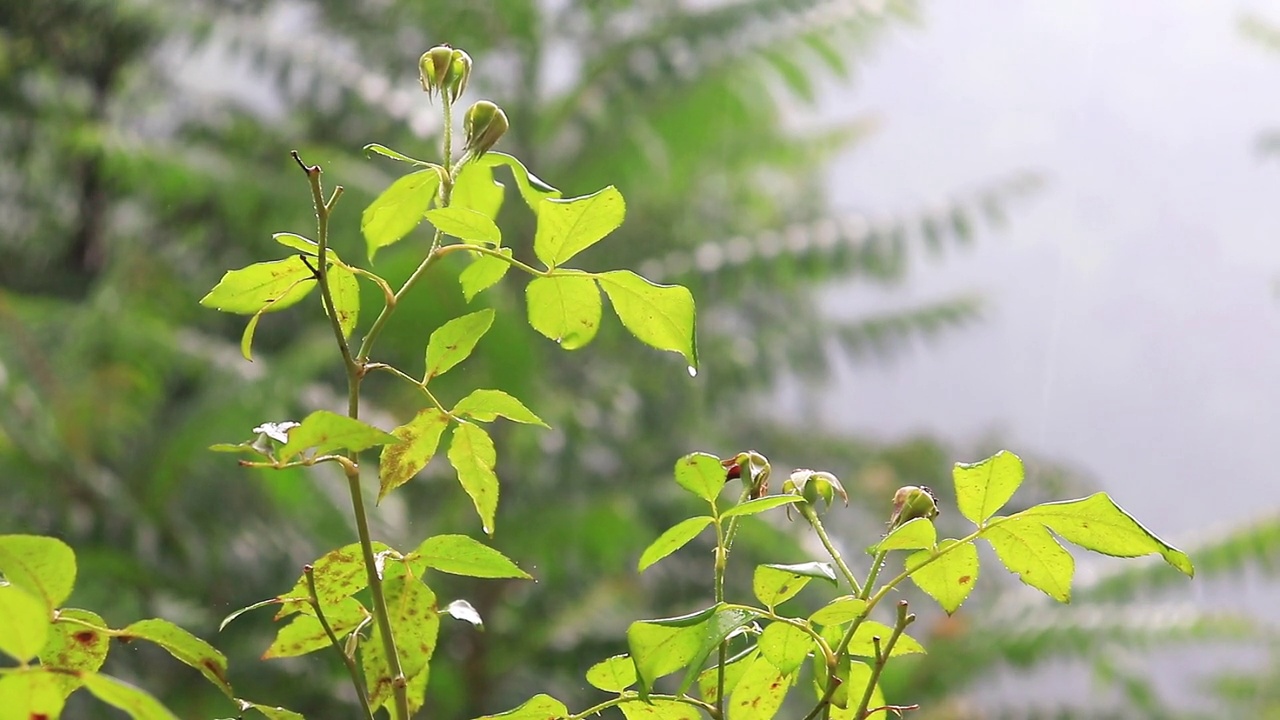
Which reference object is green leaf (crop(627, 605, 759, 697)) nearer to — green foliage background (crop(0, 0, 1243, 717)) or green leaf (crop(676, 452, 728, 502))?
green leaf (crop(676, 452, 728, 502))

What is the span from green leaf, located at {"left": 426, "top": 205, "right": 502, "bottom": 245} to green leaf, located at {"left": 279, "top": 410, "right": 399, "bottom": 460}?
3 centimetres

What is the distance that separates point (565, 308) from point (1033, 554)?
79mm

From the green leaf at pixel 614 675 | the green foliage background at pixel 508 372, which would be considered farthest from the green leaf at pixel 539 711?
the green foliage background at pixel 508 372

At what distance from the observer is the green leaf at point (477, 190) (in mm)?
203

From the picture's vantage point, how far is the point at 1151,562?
1.37m

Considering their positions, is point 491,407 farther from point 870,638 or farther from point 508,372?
point 508,372

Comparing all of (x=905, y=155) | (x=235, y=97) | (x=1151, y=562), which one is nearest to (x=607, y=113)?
(x=1151, y=562)

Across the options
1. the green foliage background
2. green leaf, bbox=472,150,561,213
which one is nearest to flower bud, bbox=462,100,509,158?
green leaf, bbox=472,150,561,213

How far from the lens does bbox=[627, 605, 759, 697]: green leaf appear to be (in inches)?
6.0

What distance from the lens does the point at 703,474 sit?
0.18 m

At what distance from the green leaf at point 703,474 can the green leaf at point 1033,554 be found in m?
0.04

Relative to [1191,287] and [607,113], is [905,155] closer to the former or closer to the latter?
[1191,287]

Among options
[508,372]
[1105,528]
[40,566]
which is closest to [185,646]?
[40,566]

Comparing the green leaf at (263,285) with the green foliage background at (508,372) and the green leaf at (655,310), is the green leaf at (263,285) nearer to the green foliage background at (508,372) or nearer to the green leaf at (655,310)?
the green leaf at (655,310)
